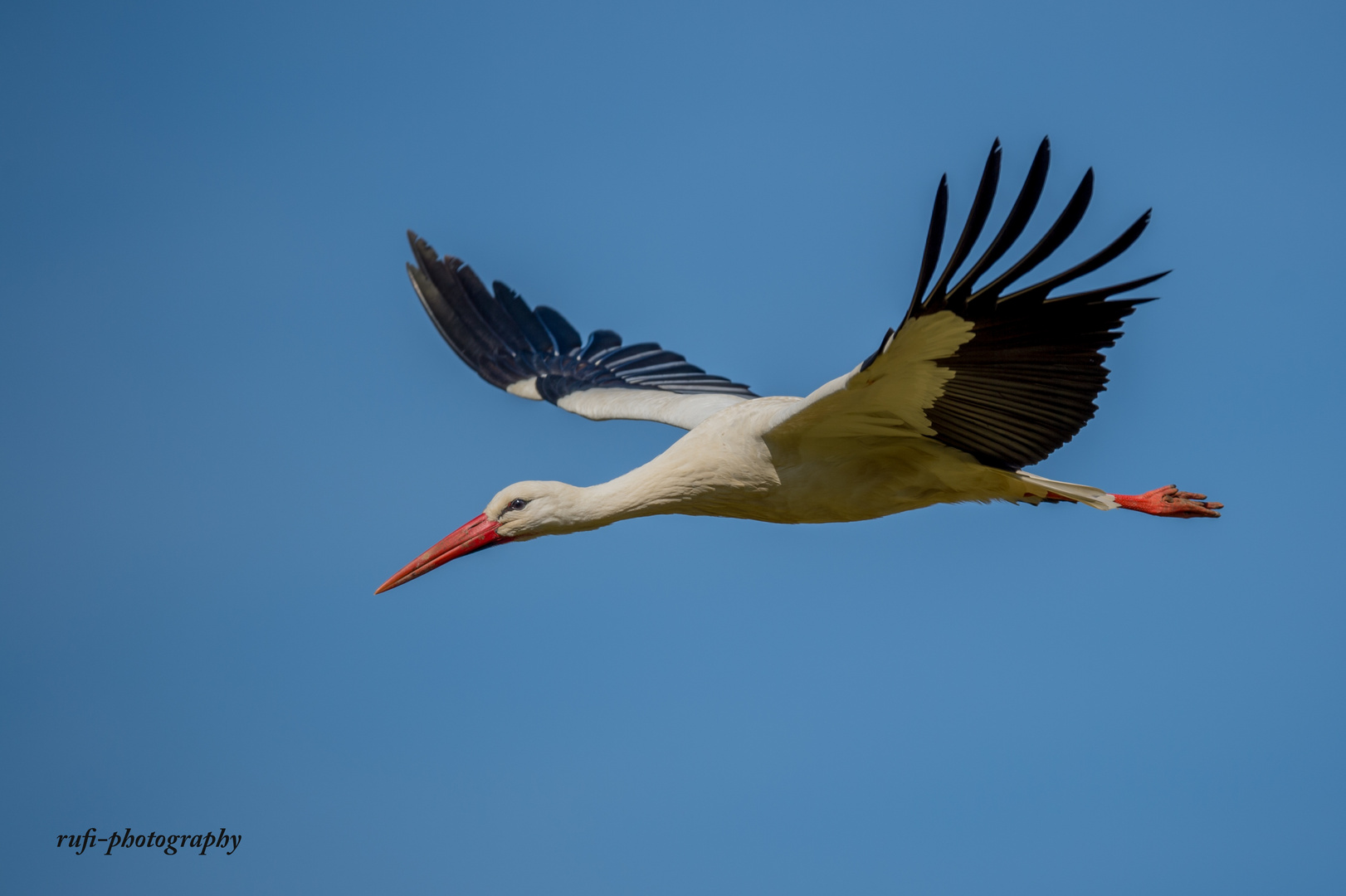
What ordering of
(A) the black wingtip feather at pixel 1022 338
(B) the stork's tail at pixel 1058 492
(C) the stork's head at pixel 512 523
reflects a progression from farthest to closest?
1. (C) the stork's head at pixel 512 523
2. (B) the stork's tail at pixel 1058 492
3. (A) the black wingtip feather at pixel 1022 338

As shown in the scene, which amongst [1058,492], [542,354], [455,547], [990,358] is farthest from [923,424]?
[542,354]

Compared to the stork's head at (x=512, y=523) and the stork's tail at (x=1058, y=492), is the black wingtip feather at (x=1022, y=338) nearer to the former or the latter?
the stork's tail at (x=1058, y=492)

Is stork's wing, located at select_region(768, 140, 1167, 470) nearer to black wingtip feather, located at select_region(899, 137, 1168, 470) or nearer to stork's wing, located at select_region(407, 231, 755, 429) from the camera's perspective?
black wingtip feather, located at select_region(899, 137, 1168, 470)

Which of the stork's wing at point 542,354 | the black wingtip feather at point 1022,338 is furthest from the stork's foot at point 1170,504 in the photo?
the stork's wing at point 542,354

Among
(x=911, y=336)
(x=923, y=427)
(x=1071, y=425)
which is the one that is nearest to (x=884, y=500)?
(x=923, y=427)

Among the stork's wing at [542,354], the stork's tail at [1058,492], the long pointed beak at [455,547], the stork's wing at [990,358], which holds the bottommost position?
the long pointed beak at [455,547]

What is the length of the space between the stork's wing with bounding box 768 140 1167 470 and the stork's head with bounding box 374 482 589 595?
4.45ft

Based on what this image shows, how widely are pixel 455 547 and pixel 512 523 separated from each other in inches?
15.6

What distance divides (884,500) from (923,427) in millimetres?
664

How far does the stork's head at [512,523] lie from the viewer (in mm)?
6587

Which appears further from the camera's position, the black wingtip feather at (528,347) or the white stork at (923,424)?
the black wingtip feather at (528,347)

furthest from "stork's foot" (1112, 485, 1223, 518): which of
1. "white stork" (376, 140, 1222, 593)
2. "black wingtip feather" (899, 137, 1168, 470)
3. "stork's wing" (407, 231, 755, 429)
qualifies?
"stork's wing" (407, 231, 755, 429)

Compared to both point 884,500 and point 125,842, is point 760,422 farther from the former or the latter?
point 125,842

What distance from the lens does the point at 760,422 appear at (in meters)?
6.02
